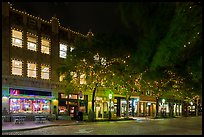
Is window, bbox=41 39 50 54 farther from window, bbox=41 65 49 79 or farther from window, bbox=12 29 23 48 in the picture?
window, bbox=12 29 23 48

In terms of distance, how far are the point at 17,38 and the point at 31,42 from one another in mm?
2170

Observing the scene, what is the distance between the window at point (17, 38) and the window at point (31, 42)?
4.06 ft

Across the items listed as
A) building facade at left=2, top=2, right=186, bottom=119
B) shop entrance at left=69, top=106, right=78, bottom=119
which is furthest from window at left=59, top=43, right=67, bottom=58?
shop entrance at left=69, top=106, right=78, bottom=119

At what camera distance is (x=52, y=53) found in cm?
3956

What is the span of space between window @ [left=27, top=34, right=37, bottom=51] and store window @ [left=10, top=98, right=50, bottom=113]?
5.90 meters

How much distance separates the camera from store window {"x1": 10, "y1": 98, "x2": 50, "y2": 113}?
34.3 metres

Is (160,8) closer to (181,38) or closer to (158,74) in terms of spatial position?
(181,38)

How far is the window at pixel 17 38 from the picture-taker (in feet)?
114

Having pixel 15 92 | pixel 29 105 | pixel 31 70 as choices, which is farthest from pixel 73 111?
pixel 15 92

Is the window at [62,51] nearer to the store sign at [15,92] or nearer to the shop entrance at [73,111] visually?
the shop entrance at [73,111]

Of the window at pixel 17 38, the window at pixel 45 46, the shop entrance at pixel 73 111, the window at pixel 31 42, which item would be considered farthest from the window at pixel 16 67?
the shop entrance at pixel 73 111

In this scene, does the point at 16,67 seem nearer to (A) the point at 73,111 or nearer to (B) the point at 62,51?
(B) the point at 62,51

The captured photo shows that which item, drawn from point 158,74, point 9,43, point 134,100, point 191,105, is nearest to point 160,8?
point 158,74

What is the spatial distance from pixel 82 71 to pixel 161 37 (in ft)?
111
